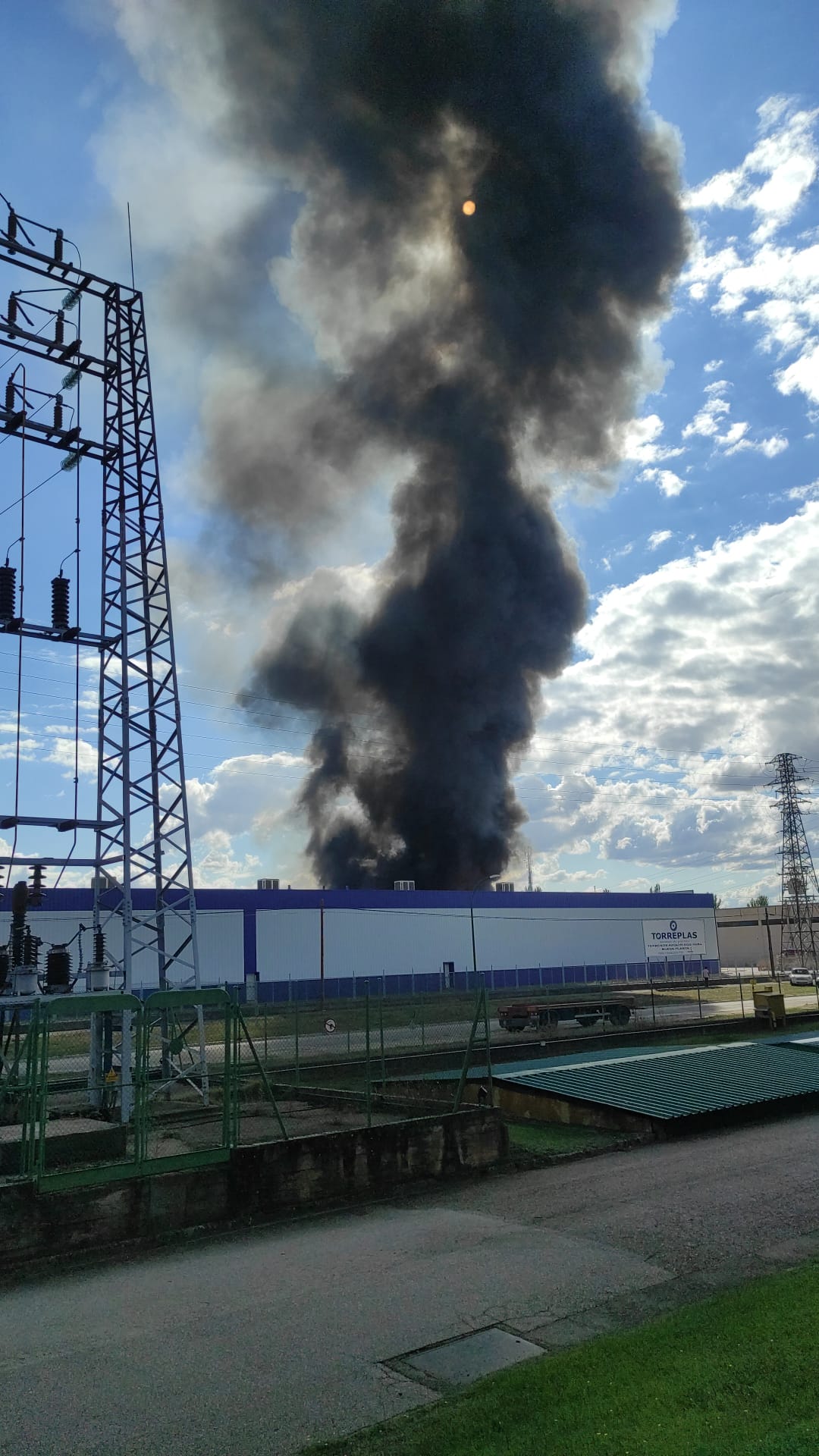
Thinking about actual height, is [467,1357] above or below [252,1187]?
below

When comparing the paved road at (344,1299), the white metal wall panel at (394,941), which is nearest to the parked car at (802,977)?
the white metal wall panel at (394,941)

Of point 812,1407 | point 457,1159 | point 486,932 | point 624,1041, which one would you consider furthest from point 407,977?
point 812,1407

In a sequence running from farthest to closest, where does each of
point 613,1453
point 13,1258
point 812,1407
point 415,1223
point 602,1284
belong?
point 415,1223 → point 13,1258 → point 602,1284 → point 812,1407 → point 613,1453

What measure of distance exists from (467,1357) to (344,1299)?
5.06 ft

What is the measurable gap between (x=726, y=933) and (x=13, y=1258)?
9440 cm

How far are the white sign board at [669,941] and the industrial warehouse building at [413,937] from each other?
8 centimetres

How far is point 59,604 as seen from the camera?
16.0 metres

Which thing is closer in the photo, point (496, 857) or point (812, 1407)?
point (812, 1407)

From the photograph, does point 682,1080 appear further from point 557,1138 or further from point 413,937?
point 413,937

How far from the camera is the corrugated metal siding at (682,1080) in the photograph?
14023mm

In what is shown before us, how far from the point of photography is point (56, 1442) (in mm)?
5234

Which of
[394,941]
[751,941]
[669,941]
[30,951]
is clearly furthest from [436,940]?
[751,941]

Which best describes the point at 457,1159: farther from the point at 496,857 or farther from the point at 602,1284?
the point at 496,857

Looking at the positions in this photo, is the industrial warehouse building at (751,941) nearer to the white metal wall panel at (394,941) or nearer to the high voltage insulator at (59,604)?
the white metal wall panel at (394,941)
